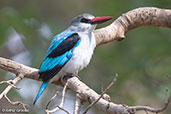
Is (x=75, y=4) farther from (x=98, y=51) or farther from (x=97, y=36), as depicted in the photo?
(x=97, y=36)

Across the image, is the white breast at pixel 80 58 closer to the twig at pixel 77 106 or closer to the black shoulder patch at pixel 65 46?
the black shoulder patch at pixel 65 46

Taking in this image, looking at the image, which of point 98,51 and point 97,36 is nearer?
point 97,36

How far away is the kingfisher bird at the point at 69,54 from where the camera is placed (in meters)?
3.71

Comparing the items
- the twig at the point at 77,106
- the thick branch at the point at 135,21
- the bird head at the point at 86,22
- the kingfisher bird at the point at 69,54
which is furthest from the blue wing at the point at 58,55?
the twig at the point at 77,106

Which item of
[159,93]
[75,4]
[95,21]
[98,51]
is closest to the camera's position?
[95,21]

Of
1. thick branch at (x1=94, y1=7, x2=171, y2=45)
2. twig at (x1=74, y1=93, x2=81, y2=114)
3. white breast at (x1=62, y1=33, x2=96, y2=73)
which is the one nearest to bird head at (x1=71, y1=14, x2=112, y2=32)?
thick branch at (x1=94, y1=7, x2=171, y2=45)

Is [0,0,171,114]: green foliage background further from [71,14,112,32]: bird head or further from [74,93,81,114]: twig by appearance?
[74,93,81,114]: twig

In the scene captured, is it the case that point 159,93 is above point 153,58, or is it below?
below

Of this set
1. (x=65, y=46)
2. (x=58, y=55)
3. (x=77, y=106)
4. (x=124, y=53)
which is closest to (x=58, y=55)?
(x=58, y=55)

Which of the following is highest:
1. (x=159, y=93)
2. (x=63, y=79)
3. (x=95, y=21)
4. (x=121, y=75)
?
(x=95, y=21)

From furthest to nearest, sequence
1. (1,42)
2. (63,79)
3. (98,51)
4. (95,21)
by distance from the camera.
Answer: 1. (98,51)
2. (1,42)
3. (95,21)
4. (63,79)

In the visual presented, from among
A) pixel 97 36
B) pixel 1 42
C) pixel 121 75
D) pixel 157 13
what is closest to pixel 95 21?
pixel 97 36

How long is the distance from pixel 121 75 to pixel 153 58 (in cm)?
58

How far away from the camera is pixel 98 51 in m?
5.63
